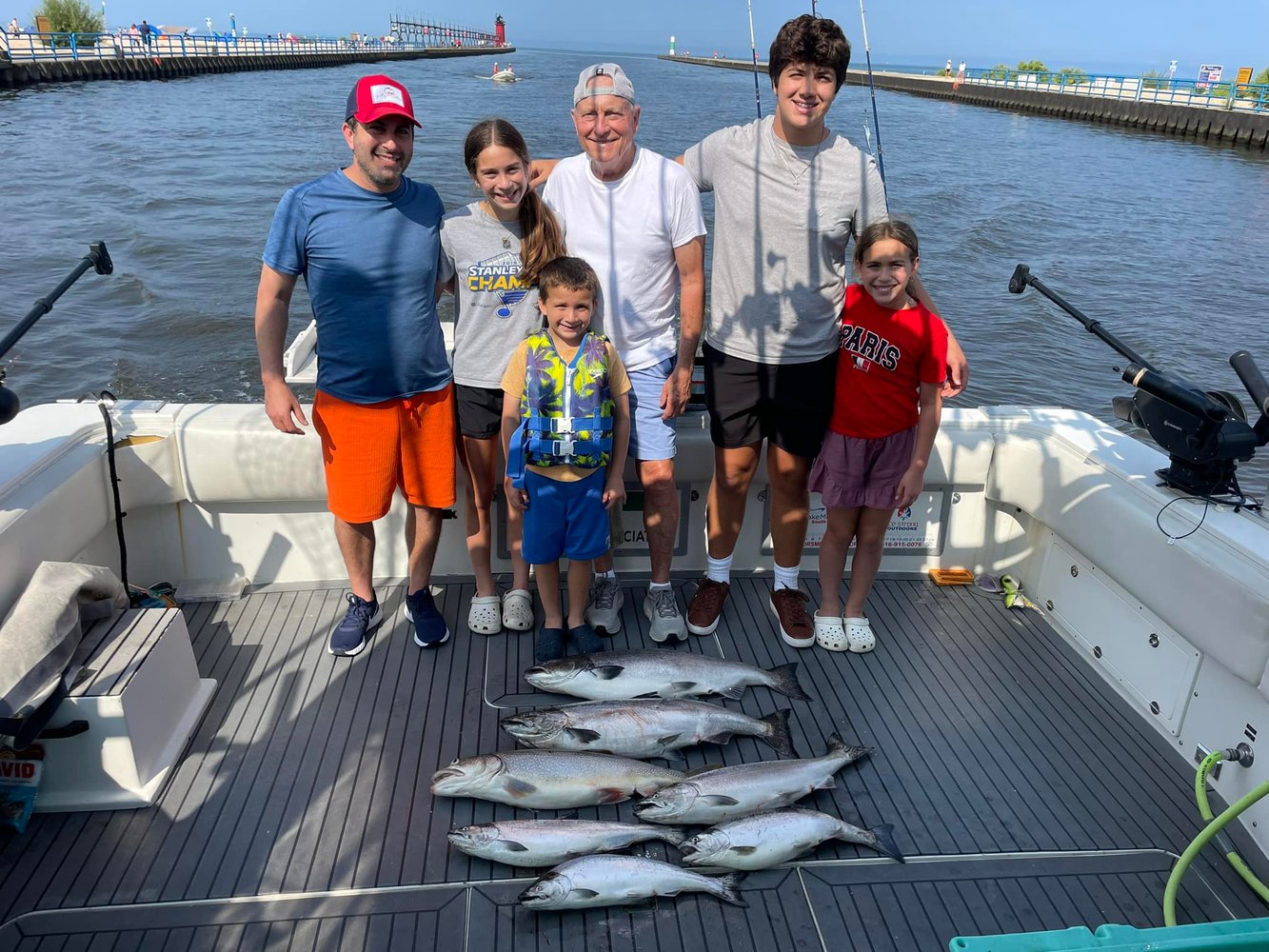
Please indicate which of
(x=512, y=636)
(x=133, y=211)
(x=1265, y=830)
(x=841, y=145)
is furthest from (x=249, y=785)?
(x=133, y=211)

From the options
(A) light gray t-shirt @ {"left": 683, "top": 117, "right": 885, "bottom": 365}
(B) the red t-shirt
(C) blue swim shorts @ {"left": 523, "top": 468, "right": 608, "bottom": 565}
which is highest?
(A) light gray t-shirt @ {"left": 683, "top": 117, "right": 885, "bottom": 365}

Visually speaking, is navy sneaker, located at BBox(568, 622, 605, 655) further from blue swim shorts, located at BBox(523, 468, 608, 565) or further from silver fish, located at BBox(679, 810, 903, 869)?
silver fish, located at BBox(679, 810, 903, 869)

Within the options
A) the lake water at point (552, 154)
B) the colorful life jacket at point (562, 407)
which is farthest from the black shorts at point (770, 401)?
the lake water at point (552, 154)

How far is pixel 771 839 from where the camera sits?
246cm

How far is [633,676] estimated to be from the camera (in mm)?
3049

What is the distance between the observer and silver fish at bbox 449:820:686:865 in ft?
7.90

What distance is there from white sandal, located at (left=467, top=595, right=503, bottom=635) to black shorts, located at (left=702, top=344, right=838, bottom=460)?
1047mm

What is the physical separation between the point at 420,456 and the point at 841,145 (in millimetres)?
1731

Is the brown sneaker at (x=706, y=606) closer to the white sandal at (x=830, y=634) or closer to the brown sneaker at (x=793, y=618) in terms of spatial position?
the brown sneaker at (x=793, y=618)

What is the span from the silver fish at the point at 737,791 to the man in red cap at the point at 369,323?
128cm

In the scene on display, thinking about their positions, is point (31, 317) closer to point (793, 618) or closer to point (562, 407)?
point (562, 407)

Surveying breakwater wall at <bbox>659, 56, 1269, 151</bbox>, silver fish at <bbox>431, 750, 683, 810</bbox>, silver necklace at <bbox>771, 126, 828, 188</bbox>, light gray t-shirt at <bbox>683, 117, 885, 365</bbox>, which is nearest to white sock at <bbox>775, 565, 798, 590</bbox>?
light gray t-shirt at <bbox>683, 117, 885, 365</bbox>

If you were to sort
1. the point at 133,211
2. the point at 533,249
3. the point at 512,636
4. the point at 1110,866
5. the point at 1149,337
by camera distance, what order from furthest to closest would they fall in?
the point at 133,211 < the point at 1149,337 < the point at 512,636 < the point at 533,249 < the point at 1110,866

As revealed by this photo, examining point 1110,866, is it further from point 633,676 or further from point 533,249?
point 533,249
